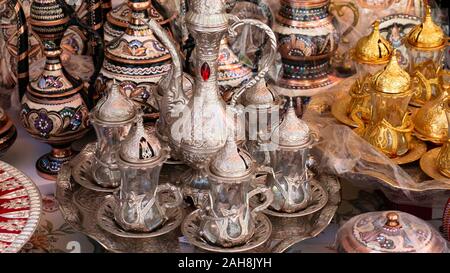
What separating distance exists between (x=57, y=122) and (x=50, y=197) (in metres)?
0.11

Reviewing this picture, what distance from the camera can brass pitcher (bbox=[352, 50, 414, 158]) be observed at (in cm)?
115

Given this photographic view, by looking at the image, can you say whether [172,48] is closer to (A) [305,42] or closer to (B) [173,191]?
(B) [173,191]

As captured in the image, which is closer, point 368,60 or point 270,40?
point 270,40

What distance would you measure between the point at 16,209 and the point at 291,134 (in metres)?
0.35

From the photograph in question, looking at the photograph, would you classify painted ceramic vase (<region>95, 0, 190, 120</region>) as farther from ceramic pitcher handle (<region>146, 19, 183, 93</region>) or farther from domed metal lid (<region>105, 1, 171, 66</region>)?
ceramic pitcher handle (<region>146, 19, 183, 93</region>)

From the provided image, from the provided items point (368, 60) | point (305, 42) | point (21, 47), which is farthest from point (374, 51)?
point (21, 47)

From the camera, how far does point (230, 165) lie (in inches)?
39.2

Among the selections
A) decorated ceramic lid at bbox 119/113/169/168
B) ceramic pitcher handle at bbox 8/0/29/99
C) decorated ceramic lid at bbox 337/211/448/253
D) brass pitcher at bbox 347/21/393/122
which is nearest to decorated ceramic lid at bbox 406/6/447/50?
brass pitcher at bbox 347/21/393/122

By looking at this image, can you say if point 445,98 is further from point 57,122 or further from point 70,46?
point 70,46

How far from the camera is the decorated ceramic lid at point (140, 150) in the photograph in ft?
3.40

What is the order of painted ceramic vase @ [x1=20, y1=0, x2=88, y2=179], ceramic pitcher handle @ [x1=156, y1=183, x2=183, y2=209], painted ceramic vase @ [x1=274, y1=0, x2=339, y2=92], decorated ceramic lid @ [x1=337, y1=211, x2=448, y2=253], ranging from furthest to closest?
painted ceramic vase @ [x1=274, y1=0, x2=339, y2=92], painted ceramic vase @ [x1=20, y1=0, x2=88, y2=179], ceramic pitcher handle @ [x1=156, y1=183, x2=183, y2=209], decorated ceramic lid @ [x1=337, y1=211, x2=448, y2=253]

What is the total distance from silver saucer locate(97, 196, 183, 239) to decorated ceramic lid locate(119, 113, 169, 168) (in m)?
0.08

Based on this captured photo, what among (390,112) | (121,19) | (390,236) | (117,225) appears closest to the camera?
(390,236)

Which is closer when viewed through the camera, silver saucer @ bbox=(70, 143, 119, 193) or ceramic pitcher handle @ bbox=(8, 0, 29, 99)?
silver saucer @ bbox=(70, 143, 119, 193)
